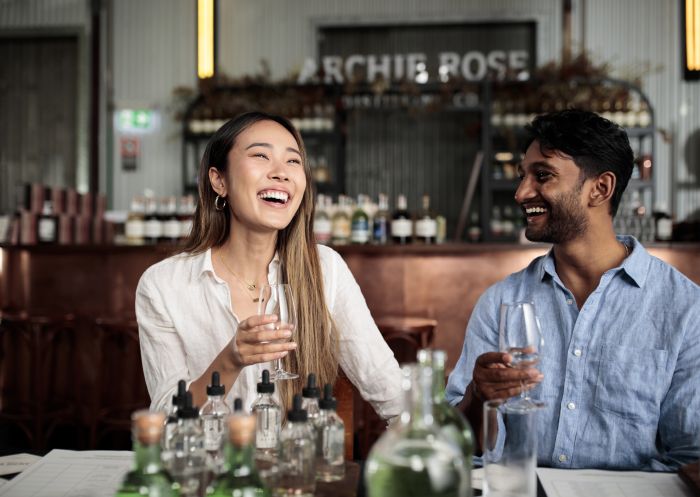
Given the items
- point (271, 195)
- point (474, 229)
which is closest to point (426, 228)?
point (474, 229)

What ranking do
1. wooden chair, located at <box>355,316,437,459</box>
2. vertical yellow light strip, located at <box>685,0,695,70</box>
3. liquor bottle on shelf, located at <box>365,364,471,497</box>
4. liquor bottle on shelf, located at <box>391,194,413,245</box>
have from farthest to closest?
1. liquor bottle on shelf, located at <box>391,194,413,245</box>
2. vertical yellow light strip, located at <box>685,0,695,70</box>
3. wooden chair, located at <box>355,316,437,459</box>
4. liquor bottle on shelf, located at <box>365,364,471,497</box>

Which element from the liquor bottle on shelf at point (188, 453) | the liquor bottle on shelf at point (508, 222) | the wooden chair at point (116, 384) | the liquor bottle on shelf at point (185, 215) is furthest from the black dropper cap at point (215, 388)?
the liquor bottle on shelf at point (508, 222)

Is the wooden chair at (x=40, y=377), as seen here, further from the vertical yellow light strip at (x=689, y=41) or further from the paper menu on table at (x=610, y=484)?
the vertical yellow light strip at (x=689, y=41)

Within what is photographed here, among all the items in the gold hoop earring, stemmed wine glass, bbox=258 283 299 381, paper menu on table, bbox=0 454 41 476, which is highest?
the gold hoop earring

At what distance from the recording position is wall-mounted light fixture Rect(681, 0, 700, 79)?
13.3ft

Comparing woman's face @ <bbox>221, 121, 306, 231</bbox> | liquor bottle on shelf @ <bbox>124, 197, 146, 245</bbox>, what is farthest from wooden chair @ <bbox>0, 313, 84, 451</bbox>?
woman's face @ <bbox>221, 121, 306, 231</bbox>

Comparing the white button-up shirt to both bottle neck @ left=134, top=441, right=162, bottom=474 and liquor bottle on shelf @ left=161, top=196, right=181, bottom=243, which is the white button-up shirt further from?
liquor bottle on shelf @ left=161, top=196, right=181, bottom=243

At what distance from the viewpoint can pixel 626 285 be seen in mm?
1717

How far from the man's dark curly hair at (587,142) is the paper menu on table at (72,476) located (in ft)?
4.23

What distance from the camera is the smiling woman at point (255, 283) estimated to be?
69.2 inches

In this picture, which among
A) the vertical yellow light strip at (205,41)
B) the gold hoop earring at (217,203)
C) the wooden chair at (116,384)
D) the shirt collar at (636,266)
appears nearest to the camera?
the shirt collar at (636,266)

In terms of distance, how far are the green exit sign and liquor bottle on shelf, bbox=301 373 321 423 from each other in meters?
6.72

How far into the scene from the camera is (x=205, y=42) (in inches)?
195

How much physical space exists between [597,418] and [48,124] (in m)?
7.09
